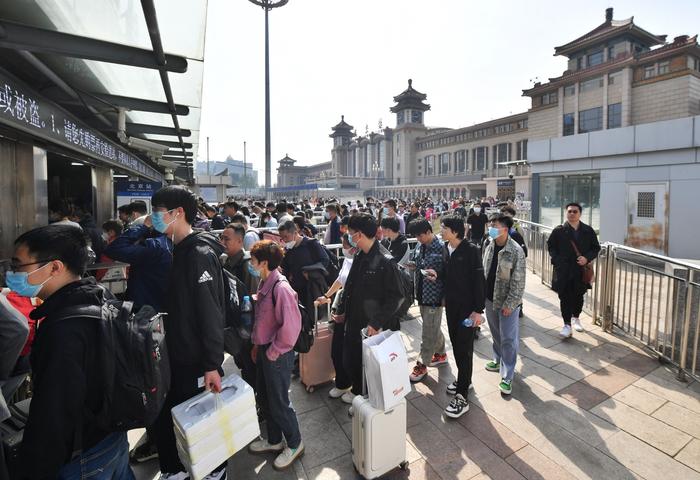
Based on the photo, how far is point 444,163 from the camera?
217 ft

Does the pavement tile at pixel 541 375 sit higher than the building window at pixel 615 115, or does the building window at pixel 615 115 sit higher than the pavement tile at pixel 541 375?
the building window at pixel 615 115

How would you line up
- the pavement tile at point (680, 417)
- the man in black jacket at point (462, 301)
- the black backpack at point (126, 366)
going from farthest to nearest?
the man in black jacket at point (462, 301) < the pavement tile at point (680, 417) < the black backpack at point (126, 366)

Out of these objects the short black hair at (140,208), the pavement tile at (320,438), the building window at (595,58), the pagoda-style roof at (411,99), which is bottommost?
the pavement tile at (320,438)

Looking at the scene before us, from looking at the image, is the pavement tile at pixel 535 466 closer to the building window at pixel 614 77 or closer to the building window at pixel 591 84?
the building window at pixel 614 77

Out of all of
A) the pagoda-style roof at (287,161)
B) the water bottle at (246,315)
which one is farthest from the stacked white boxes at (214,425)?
the pagoda-style roof at (287,161)

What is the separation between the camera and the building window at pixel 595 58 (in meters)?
34.2

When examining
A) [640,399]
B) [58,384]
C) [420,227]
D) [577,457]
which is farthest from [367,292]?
[640,399]

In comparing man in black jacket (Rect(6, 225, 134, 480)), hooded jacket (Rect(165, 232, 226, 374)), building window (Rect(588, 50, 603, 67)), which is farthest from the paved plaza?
building window (Rect(588, 50, 603, 67))

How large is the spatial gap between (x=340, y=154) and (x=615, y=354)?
90781mm

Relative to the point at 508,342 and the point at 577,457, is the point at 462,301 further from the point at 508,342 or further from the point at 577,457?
the point at 577,457

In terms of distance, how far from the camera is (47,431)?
1595mm

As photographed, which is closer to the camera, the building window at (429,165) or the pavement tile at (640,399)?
the pavement tile at (640,399)

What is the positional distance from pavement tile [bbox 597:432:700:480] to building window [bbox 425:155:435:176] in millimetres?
68448

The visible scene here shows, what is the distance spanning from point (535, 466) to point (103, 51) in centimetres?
467
